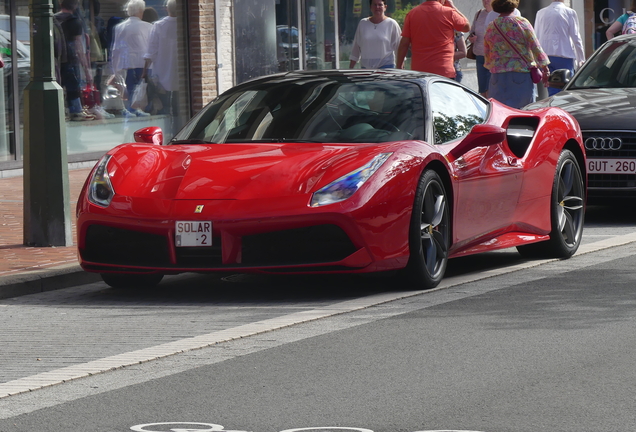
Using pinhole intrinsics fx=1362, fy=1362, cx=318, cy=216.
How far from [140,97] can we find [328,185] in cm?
1090

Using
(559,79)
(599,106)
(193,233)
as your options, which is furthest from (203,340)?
(559,79)

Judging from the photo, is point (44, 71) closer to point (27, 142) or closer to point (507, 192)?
point (27, 142)

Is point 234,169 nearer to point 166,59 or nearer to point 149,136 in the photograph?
point 149,136

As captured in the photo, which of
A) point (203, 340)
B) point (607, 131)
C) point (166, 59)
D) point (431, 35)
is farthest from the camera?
point (166, 59)

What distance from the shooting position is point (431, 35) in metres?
15.0

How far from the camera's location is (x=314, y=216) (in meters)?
7.13

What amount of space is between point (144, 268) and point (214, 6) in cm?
1187

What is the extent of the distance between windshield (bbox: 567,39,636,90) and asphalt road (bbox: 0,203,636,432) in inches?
159

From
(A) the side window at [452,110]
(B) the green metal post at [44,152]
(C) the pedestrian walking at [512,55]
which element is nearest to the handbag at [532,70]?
(C) the pedestrian walking at [512,55]

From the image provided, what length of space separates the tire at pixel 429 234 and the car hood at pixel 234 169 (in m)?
0.34

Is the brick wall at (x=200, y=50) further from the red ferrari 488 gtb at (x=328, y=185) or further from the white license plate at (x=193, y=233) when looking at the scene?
the white license plate at (x=193, y=233)

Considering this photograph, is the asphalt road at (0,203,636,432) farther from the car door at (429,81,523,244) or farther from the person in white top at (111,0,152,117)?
the person in white top at (111,0,152,117)

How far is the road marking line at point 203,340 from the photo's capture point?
5.48 metres

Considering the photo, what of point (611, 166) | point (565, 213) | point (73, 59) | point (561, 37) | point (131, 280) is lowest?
point (131, 280)
